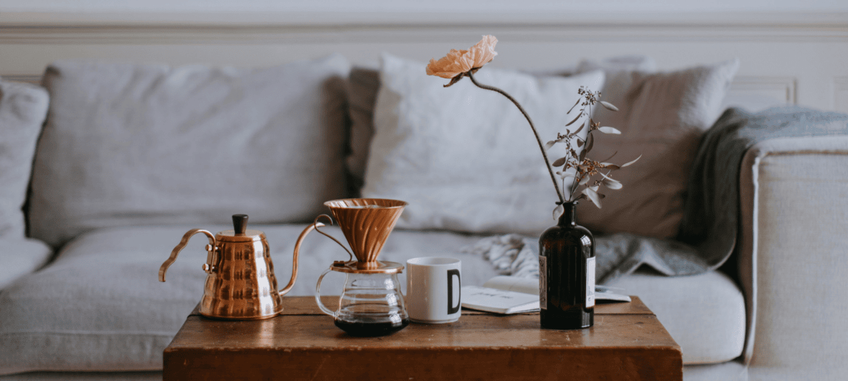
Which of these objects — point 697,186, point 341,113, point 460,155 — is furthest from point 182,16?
point 697,186

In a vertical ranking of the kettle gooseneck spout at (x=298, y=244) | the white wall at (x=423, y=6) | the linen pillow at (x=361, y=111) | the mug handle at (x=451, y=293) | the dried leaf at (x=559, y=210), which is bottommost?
the mug handle at (x=451, y=293)

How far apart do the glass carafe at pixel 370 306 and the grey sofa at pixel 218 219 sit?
433 millimetres

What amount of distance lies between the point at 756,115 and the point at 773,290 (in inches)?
16.5

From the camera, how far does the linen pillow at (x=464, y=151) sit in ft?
4.68

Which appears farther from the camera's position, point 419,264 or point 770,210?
point 770,210

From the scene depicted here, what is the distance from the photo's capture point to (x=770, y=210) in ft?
3.53

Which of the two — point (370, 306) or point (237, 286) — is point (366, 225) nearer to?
point (370, 306)

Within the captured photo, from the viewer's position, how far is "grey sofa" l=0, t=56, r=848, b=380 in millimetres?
1038

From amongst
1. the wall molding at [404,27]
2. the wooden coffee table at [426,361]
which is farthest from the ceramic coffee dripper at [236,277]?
the wall molding at [404,27]

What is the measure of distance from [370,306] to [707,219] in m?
0.89

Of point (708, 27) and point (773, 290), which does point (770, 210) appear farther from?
point (708, 27)

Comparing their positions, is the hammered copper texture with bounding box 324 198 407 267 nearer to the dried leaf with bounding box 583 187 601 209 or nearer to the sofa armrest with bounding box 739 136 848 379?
the dried leaf with bounding box 583 187 601 209

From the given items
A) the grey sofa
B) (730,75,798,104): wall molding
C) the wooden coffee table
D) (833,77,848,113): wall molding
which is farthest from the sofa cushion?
(833,77,848,113): wall molding

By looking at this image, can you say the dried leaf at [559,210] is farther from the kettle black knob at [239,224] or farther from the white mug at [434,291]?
the kettle black knob at [239,224]
